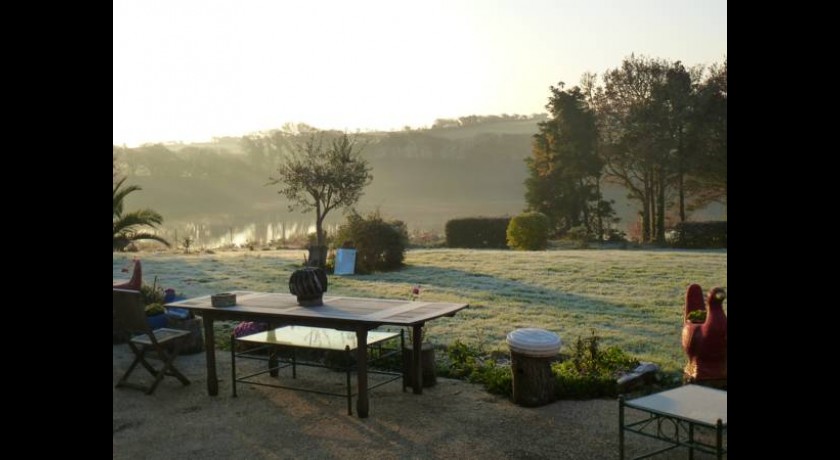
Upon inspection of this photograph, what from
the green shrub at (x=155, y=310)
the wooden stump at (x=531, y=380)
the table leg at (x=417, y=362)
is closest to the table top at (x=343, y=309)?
the table leg at (x=417, y=362)

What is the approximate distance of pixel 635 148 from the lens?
25.3m

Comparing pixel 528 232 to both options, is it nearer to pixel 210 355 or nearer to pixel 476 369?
pixel 476 369

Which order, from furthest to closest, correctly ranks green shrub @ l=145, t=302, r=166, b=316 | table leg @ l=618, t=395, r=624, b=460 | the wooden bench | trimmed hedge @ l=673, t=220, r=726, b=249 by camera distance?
trimmed hedge @ l=673, t=220, r=726, b=249
green shrub @ l=145, t=302, r=166, b=316
the wooden bench
table leg @ l=618, t=395, r=624, b=460

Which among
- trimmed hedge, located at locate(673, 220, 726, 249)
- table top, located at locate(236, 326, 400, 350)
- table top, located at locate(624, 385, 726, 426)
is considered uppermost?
trimmed hedge, located at locate(673, 220, 726, 249)

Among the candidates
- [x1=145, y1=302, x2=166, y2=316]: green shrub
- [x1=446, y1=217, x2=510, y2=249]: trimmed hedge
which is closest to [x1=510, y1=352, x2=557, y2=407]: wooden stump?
[x1=145, y1=302, x2=166, y2=316]: green shrub

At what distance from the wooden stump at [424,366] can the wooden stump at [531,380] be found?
35.1 inches

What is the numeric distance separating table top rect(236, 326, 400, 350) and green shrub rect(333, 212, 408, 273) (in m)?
8.87

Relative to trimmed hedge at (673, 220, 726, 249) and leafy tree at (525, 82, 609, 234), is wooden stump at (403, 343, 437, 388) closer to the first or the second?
trimmed hedge at (673, 220, 726, 249)

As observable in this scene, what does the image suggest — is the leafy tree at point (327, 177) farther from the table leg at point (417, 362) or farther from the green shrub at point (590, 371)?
the table leg at point (417, 362)

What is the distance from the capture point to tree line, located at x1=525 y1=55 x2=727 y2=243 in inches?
962
